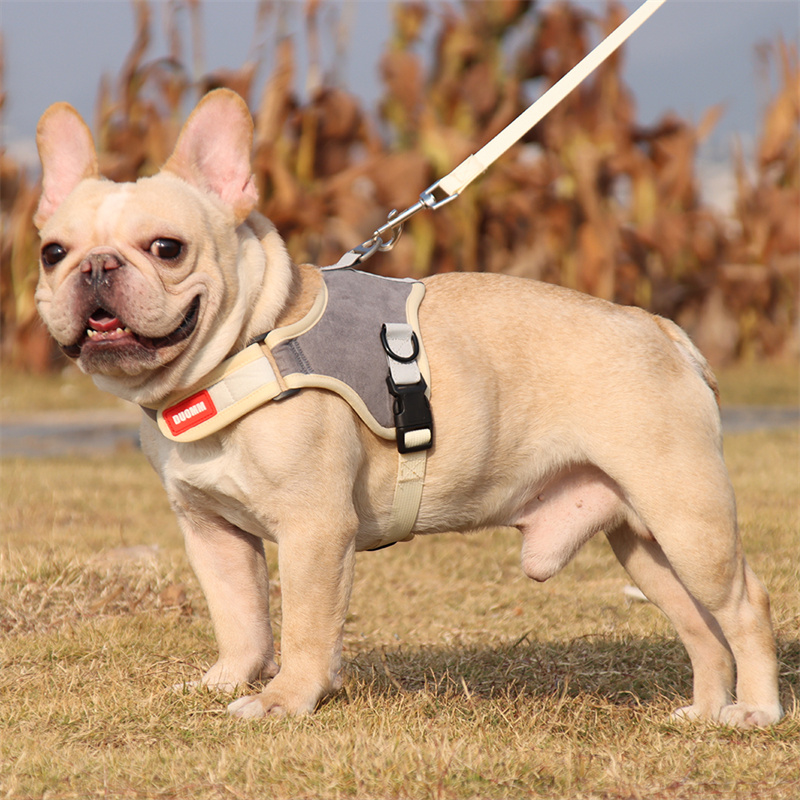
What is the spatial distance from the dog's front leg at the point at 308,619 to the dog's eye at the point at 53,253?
1023mm

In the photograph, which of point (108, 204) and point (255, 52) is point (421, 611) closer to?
point (108, 204)

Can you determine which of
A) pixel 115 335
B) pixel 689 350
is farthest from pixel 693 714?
pixel 115 335

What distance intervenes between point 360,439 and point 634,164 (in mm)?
10995

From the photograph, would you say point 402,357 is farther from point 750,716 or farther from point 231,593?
point 750,716

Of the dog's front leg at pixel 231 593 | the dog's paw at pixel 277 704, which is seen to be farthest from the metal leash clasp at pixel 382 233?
the dog's paw at pixel 277 704

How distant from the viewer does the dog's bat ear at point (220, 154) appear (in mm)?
3162

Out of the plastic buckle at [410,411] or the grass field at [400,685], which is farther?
the plastic buckle at [410,411]

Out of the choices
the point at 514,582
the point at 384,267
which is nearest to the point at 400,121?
the point at 384,267

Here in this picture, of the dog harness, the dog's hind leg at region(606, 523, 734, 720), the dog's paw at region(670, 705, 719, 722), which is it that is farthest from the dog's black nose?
the dog's paw at region(670, 705, 719, 722)

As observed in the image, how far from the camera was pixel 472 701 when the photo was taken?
3387 mm

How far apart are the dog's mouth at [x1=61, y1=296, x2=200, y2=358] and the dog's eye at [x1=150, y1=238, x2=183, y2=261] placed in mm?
166

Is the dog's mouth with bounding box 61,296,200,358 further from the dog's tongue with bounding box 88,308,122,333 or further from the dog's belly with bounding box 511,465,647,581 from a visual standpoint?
the dog's belly with bounding box 511,465,647,581

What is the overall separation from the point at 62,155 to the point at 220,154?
0.50 m

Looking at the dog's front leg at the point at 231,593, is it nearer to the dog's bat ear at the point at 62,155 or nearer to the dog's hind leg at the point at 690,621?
the dog's bat ear at the point at 62,155
